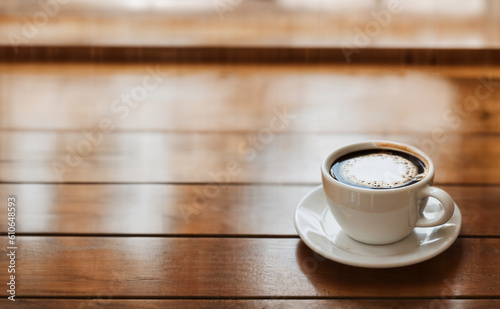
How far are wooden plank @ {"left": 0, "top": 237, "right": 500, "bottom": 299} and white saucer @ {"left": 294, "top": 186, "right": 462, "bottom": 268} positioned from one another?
0.02 m

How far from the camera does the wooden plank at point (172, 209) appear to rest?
0.73 m

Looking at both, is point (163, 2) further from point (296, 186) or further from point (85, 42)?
point (296, 186)

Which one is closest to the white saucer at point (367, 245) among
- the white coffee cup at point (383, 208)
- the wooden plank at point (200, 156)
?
the white coffee cup at point (383, 208)

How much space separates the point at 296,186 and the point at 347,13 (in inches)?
29.9

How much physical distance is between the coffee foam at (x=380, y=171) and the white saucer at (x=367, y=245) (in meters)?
0.06

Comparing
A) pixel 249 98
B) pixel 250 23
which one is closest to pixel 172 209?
pixel 249 98

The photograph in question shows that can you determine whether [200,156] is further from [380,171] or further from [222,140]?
[380,171]

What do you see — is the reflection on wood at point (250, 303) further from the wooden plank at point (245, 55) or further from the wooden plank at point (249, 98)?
the wooden plank at point (245, 55)

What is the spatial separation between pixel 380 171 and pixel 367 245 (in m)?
0.08

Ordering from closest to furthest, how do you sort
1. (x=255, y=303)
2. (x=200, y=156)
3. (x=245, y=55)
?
(x=255, y=303) → (x=200, y=156) → (x=245, y=55)

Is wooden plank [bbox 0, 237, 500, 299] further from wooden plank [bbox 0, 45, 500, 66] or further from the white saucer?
wooden plank [bbox 0, 45, 500, 66]

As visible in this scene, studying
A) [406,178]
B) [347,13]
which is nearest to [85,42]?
[347,13]

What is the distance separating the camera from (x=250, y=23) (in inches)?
56.5

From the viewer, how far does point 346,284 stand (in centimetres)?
63
